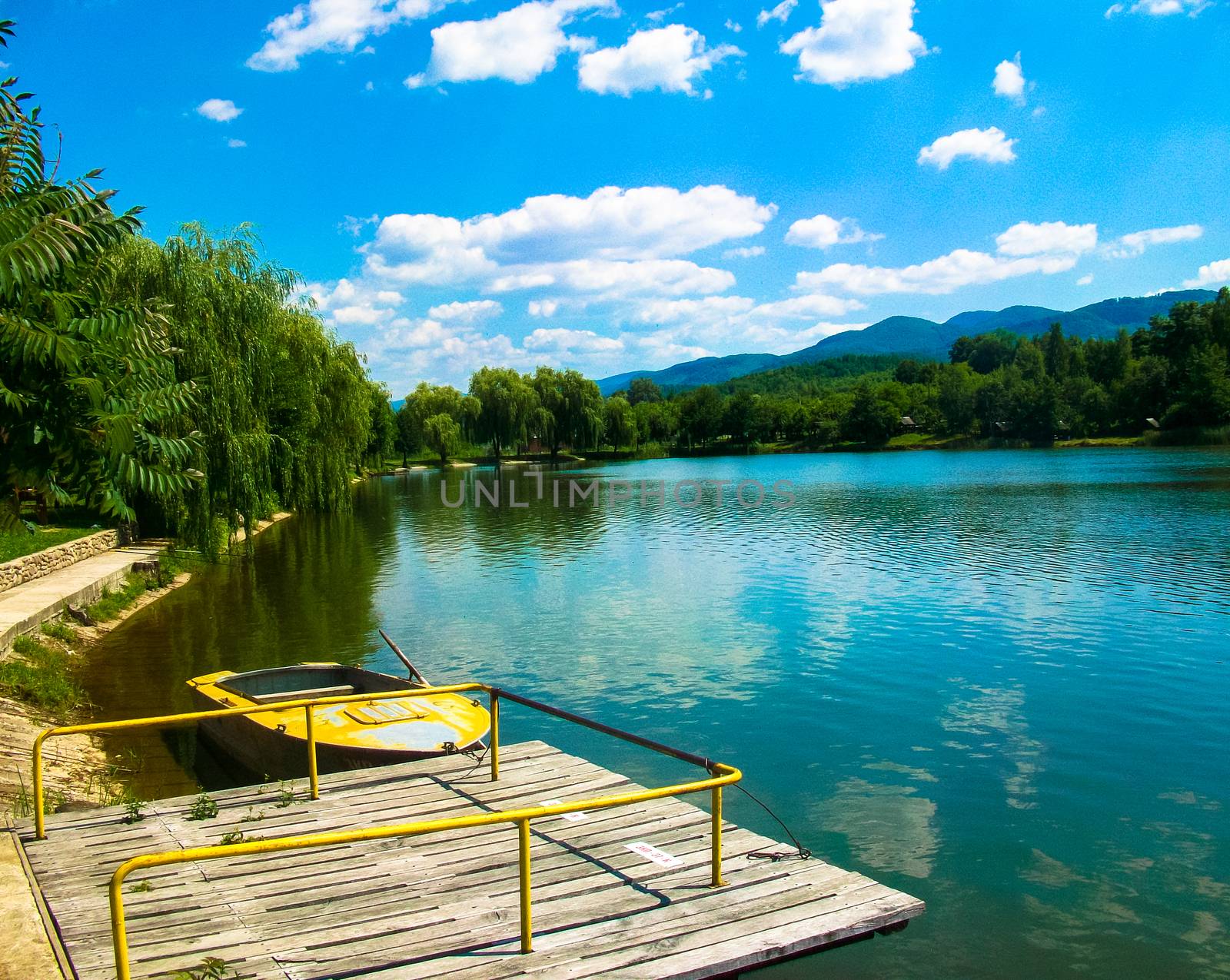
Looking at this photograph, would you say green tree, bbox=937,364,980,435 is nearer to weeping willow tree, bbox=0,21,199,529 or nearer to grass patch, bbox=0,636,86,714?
grass patch, bbox=0,636,86,714

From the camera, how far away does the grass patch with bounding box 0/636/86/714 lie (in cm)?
1382

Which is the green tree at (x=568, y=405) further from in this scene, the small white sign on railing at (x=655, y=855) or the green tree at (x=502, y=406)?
the small white sign on railing at (x=655, y=855)

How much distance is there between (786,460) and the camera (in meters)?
114

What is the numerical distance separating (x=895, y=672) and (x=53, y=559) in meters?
19.5

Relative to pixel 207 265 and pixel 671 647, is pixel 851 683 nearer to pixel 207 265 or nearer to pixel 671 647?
pixel 671 647

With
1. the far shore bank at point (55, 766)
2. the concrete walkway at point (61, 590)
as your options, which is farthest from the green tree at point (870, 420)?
the far shore bank at point (55, 766)

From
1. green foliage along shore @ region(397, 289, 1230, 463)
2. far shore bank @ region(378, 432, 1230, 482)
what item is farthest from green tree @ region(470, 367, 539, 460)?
far shore bank @ region(378, 432, 1230, 482)

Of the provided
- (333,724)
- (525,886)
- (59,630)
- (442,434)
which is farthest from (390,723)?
(442,434)

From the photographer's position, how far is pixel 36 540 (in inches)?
914

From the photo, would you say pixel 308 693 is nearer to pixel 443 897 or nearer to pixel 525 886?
pixel 443 897

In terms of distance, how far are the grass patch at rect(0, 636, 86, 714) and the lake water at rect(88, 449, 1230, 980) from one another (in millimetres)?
577

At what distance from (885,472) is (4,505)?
7518 centimetres

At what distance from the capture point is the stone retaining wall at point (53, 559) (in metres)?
19.5

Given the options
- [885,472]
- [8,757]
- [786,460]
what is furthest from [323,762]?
[786,460]
